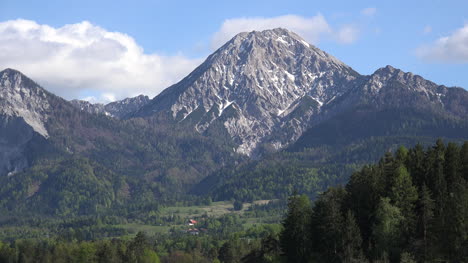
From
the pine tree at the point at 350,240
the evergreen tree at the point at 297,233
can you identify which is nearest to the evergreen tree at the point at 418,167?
the pine tree at the point at 350,240

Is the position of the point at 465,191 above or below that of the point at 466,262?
above

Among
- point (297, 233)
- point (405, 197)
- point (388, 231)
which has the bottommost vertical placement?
point (297, 233)

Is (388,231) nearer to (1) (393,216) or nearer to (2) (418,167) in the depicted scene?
(1) (393,216)

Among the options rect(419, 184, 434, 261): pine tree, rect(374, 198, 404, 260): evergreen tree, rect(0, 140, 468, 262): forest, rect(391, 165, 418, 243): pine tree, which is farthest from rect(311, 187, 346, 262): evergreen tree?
rect(419, 184, 434, 261): pine tree

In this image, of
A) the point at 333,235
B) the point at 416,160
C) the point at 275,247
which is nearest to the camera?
the point at 333,235

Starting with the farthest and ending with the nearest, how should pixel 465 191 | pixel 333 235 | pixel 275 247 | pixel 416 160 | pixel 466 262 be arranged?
1. pixel 275 247
2. pixel 416 160
3. pixel 333 235
4. pixel 465 191
5. pixel 466 262

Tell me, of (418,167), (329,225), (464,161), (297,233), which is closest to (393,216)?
(329,225)

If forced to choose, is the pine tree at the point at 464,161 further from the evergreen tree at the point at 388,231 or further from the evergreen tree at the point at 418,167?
the evergreen tree at the point at 388,231

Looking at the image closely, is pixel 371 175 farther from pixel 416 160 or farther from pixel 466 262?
pixel 466 262

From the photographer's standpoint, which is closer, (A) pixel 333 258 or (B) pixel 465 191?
(B) pixel 465 191

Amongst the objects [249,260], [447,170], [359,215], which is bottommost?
[249,260]

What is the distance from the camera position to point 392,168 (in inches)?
5812

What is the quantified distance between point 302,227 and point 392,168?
23027 millimetres

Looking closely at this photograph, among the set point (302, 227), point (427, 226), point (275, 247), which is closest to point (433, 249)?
point (427, 226)
